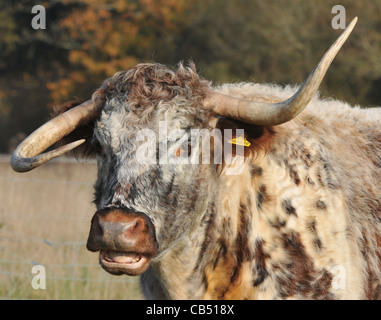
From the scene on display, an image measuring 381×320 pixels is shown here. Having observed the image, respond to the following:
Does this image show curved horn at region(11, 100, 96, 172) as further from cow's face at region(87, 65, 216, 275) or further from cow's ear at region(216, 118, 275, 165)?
cow's ear at region(216, 118, 275, 165)

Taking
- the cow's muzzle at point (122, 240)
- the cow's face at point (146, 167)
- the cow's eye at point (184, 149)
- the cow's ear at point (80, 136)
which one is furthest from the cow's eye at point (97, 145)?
the cow's muzzle at point (122, 240)

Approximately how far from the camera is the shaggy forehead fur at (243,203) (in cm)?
411

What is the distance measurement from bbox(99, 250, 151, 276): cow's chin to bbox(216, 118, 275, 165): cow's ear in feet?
3.01

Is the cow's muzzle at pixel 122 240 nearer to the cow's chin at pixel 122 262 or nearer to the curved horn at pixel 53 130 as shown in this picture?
the cow's chin at pixel 122 262

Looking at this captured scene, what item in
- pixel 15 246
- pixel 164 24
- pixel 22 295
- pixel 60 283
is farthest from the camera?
pixel 164 24

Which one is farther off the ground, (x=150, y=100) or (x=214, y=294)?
(x=150, y=100)

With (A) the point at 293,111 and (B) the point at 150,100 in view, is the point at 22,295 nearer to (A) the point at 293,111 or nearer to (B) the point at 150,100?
(B) the point at 150,100

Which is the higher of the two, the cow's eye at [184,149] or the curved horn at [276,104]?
the curved horn at [276,104]

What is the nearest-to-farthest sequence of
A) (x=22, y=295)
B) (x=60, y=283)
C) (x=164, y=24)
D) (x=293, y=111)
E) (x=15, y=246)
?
(x=293, y=111) → (x=22, y=295) → (x=60, y=283) → (x=15, y=246) → (x=164, y=24)

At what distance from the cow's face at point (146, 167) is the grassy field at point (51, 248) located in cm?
144

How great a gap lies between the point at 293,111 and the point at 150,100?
0.87 meters

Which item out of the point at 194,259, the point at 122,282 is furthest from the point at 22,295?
the point at 194,259

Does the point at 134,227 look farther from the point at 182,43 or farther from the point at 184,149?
the point at 182,43

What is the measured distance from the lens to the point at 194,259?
4332 mm
